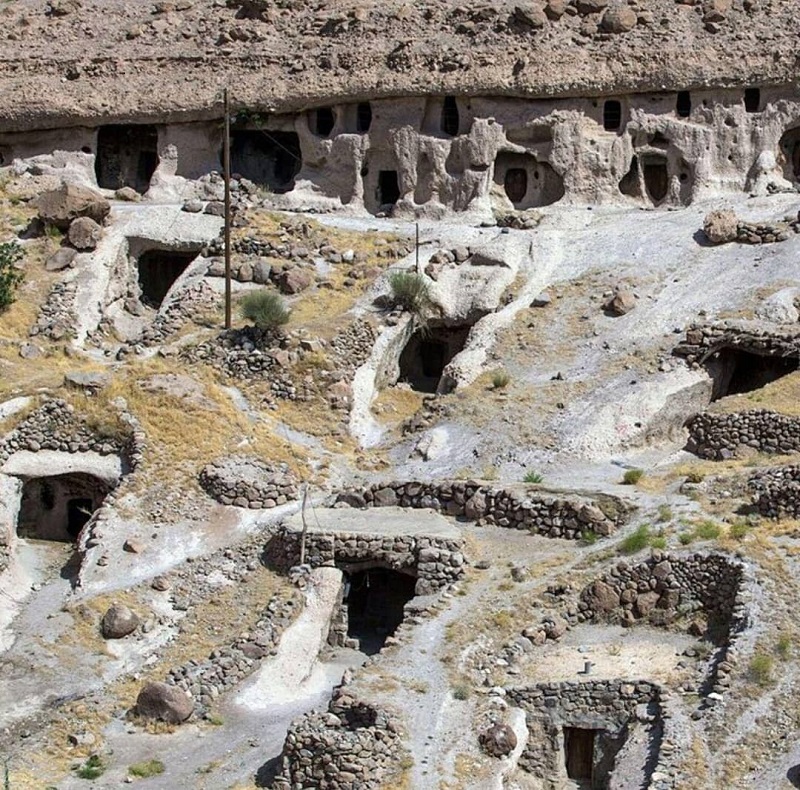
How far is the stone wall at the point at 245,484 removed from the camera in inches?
1262

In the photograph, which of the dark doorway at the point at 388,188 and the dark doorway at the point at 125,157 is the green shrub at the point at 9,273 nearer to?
the dark doorway at the point at 125,157

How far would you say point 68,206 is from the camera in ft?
144

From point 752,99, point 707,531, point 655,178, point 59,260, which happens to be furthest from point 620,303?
point 59,260

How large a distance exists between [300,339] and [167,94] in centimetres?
1404

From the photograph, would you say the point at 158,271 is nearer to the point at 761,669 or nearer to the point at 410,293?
the point at 410,293

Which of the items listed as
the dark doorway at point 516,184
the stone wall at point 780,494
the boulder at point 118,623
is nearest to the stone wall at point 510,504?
the stone wall at point 780,494

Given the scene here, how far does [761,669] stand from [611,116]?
25.8 meters

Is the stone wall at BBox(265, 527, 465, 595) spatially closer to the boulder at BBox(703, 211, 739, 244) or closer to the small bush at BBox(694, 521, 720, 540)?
the small bush at BBox(694, 521, 720, 540)

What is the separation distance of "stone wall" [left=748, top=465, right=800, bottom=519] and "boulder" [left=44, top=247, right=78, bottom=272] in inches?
799

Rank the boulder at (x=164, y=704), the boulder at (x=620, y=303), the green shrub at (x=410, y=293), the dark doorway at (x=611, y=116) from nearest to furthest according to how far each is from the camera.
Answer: the boulder at (x=164, y=704), the boulder at (x=620, y=303), the green shrub at (x=410, y=293), the dark doorway at (x=611, y=116)

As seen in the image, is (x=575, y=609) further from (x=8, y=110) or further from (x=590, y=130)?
(x=8, y=110)

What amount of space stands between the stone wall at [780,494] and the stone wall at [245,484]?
8.96m

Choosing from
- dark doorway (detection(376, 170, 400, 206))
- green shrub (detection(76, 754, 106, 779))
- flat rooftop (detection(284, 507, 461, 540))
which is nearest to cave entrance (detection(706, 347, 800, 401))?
flat rooftop (detection(284, 507, 461, 540))

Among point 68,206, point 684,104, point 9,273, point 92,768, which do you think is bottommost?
point 92,768
